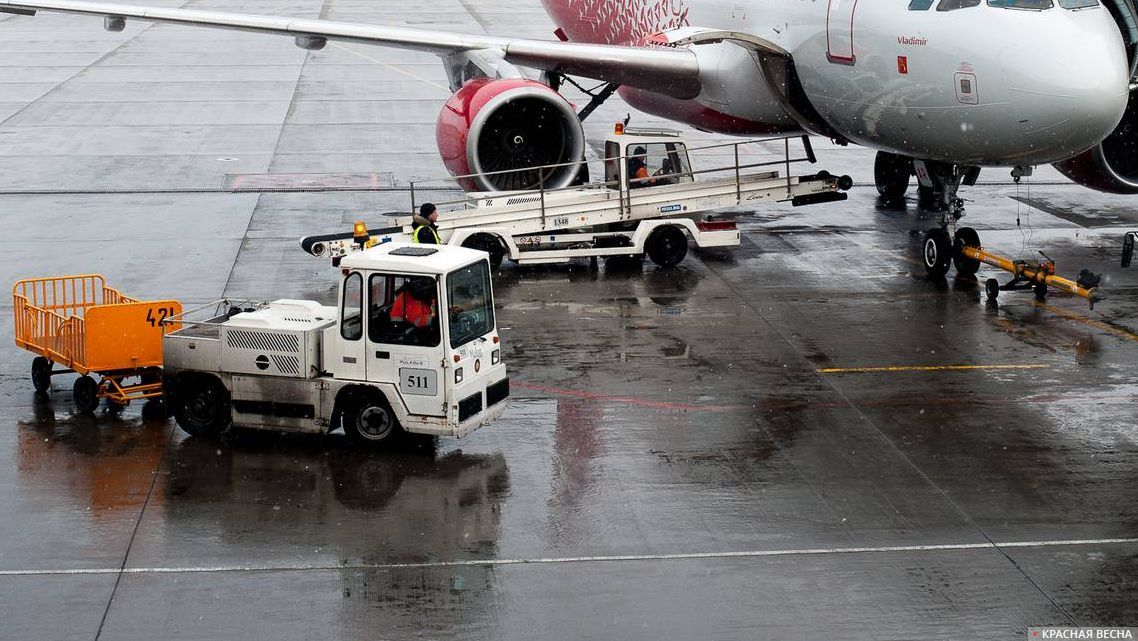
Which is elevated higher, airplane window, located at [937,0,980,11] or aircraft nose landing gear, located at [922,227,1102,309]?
airplane window, located at [937,0,980,11]

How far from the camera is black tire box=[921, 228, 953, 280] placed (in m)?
20.1

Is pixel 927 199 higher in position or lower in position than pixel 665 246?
higher

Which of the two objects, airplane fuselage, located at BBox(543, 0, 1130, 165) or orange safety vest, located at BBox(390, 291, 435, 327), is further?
airplane fuselage, located at BBox(543, 0, 1130, 165)

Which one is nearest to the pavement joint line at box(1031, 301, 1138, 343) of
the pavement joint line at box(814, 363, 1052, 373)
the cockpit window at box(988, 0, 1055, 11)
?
the pavement joint line at box(814, 363, 1052, 373)

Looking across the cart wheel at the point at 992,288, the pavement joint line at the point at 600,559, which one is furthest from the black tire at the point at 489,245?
the pavement joint line at the point at 600,559

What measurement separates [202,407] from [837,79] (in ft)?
32.5

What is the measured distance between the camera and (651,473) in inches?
500

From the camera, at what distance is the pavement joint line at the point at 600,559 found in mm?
10508

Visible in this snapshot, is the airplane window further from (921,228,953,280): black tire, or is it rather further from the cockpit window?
(921,228,953,280): black tire

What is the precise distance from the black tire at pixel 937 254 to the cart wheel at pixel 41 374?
12171mm

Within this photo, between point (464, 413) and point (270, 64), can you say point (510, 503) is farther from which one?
point (270, 64)

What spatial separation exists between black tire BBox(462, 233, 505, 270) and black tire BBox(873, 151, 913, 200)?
8.78 metres

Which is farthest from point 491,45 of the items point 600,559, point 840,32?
point 600,559

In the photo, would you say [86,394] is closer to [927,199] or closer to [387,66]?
[927,199]
